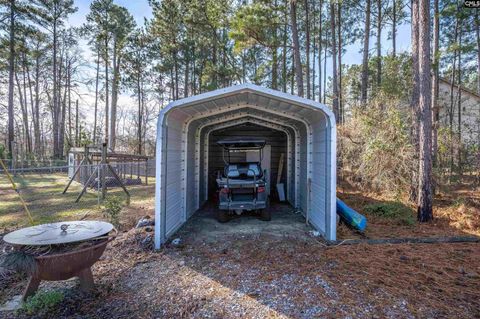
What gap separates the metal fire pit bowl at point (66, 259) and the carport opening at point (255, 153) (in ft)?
20.8

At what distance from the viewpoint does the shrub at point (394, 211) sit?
20.0ft

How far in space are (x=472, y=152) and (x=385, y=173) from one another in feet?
9.73

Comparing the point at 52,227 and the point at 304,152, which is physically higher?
the point at 304,152

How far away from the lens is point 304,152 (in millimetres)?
7059

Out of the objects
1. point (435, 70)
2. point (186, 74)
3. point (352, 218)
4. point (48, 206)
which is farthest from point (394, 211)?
point (186, 74)

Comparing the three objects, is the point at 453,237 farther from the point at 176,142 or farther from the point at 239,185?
the point at 176,142

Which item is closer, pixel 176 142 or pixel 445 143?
pixel 176 142

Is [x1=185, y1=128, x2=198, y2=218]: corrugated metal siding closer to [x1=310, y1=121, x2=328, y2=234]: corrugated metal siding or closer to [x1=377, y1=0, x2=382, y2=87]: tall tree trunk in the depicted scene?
[x1=310, y1=121, x2=328, y2=234]: corrugated metal siding

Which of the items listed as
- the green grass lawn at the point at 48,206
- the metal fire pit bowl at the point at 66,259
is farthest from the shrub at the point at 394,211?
the green grass lawn at the point at 48,206

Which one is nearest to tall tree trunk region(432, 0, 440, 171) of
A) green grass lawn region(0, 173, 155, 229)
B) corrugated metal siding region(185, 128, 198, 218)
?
corrugated metal siding region(185, 128, 198, 218)

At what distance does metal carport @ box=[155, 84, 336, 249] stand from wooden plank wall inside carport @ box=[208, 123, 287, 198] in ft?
2.83

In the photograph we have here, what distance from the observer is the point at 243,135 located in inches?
385

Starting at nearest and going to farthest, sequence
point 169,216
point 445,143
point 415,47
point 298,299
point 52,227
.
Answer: point 298,299 < point 52,227 < point 169,216 < point 415,47 < point 445,143

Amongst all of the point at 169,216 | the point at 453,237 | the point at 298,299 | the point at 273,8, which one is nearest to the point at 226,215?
the point at 169,216
